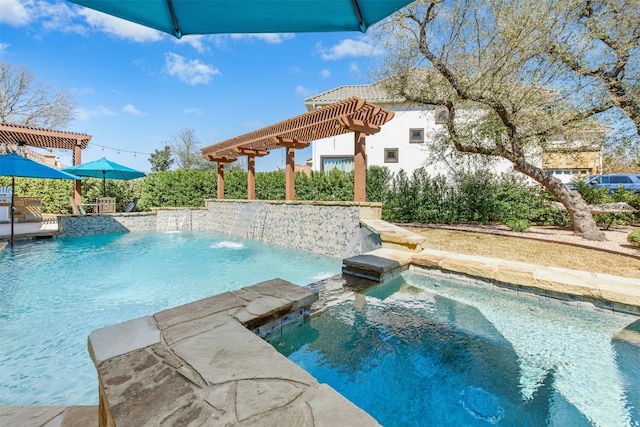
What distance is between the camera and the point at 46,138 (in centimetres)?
1075

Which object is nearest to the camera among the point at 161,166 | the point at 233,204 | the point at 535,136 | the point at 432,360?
the point at 432,360

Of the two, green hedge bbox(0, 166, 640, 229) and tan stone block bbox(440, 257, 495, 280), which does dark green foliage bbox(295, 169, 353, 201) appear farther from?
tan stone block bbox(440, 257, 495, 280)

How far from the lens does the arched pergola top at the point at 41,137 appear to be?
9837mm

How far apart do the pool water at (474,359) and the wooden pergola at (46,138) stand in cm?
1343

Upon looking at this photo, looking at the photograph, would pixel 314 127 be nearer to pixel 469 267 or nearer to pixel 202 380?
pixel 469 267

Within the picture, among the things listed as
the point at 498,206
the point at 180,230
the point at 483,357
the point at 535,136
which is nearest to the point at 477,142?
the point at 535,136

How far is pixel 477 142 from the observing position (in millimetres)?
8125

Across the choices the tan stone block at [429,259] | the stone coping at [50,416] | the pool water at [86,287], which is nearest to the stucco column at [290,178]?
the pool water at [86,287]

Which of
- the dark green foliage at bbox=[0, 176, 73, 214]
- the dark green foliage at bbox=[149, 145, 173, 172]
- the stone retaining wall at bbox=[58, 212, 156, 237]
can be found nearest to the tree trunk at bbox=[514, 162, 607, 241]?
the stone retaining wall at bbox=[58, 212, 156, 237]

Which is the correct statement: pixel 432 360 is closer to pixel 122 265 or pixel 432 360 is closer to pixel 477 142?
pixel 122 265

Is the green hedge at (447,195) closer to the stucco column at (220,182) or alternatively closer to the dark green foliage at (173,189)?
the stucco column at (220,182)

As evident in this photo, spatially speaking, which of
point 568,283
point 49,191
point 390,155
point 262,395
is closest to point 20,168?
point 49,191

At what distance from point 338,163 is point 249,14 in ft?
42.9

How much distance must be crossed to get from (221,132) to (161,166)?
8.02 m
